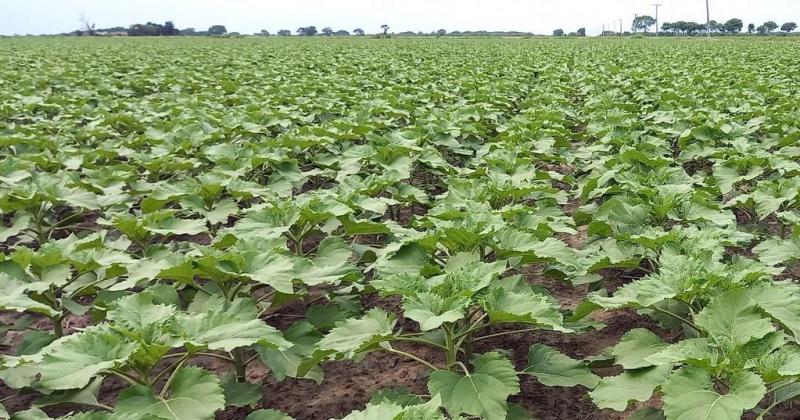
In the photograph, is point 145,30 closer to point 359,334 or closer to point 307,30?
point 307,30

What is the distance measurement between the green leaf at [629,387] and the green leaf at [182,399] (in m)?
1.38

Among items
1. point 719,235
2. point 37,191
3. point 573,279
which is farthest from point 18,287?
point 719,235

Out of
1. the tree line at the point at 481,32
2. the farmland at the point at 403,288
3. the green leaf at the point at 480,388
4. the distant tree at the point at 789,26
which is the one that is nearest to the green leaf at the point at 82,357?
the farmland at the point at 403,288

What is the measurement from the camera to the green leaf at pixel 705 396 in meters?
1.87

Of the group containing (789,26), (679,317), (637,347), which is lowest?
(637,347)

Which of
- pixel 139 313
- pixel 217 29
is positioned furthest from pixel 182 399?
pixel 217 29

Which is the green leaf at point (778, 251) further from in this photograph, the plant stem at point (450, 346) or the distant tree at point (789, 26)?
the distant tree at point (789, 26)

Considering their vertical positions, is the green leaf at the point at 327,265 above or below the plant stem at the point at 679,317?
above

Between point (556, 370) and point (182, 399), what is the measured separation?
5.16 ft

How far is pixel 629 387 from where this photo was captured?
7.46 feet

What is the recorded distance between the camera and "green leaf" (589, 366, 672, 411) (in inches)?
86.0

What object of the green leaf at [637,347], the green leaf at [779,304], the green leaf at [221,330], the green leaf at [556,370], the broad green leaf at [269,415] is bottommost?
the green leaf at [556,370]

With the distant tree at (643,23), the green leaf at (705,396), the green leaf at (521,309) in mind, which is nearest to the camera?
the green leaf at (705,396)

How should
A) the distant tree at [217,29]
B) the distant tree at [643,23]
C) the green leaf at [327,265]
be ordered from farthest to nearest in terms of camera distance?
the distant tree at [643,23], the distant tree at [217,29], the green leaf at [327,265]
